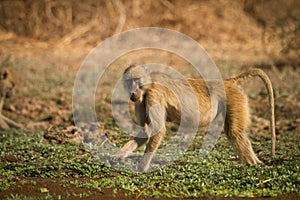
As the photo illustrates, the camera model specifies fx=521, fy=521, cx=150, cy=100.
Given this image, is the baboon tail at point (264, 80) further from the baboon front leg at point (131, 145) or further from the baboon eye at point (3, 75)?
the baboon eye at point (3, 75)

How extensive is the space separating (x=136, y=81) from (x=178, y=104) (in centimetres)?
74

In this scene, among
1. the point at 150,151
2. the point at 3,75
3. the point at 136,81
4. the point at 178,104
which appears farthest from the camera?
the point at 3,75

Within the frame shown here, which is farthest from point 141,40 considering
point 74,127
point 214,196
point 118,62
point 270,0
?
point 214,196

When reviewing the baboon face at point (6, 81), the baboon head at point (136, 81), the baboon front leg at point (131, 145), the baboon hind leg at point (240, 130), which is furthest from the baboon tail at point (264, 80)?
the baboon face at point (6, 81)

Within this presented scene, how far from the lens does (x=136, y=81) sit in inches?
276

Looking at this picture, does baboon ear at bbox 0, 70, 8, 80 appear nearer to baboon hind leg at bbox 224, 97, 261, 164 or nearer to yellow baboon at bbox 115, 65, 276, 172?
yellow baboon at bbox 115, 65, 276, 172

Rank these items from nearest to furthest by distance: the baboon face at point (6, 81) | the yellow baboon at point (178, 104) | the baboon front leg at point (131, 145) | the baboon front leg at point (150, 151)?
the baboon front leg at point (150, 151) < the yellow baboon at point (178, 104) < the baboon front leg at point (131, 145) < the baboon face at point (6, 81)

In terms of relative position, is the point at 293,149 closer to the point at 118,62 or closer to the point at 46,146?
the point at 46,146

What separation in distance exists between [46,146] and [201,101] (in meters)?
2.66

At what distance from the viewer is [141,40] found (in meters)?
18.0

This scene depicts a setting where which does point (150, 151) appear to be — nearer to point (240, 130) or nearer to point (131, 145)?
point (131, 145)

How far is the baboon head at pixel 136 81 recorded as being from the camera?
23.0 feet

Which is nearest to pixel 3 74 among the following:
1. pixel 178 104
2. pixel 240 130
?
pixel 178 104

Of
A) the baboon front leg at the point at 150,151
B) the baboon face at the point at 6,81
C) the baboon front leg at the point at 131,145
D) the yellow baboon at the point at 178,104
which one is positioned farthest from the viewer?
the baboon face at the point at 6,81
